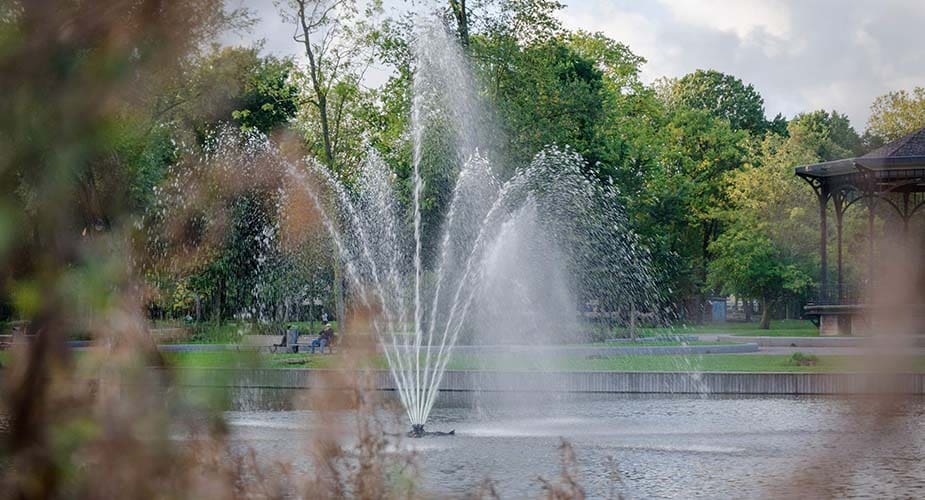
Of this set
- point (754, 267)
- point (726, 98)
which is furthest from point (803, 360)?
point (726, 98)

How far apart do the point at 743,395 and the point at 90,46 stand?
21.2 meters

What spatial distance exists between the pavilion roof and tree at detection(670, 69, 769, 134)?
126 ft

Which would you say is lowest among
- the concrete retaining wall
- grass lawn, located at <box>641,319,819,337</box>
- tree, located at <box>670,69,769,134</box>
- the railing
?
the concrete retaining wall

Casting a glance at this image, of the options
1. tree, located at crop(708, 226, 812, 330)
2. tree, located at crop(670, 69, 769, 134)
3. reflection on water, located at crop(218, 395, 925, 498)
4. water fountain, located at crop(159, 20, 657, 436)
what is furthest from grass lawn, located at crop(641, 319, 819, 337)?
reflection on water, located at crop(218, 395, 925, 498)

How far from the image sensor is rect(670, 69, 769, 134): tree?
76250 mm

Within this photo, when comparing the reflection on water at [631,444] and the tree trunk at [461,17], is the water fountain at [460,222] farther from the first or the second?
the reflection on water at [631,444]

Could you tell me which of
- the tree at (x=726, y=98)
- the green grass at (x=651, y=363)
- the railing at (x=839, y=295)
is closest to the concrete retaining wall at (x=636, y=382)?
the green grass at (x=651, y=363)

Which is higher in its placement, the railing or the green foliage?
the green foliage

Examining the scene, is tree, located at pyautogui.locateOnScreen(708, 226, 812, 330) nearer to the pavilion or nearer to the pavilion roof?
the pavilion

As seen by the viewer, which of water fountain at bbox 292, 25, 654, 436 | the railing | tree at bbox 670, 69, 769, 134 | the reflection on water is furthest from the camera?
tree at bbox 670, 69, 769, 134

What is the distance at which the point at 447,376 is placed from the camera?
79.0ft

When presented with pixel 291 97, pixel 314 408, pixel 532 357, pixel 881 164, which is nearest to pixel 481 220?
pixel 532 357

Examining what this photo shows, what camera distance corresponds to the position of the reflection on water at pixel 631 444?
37.9 ft

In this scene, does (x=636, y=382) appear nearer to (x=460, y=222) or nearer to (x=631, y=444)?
(x=631, y=444)
